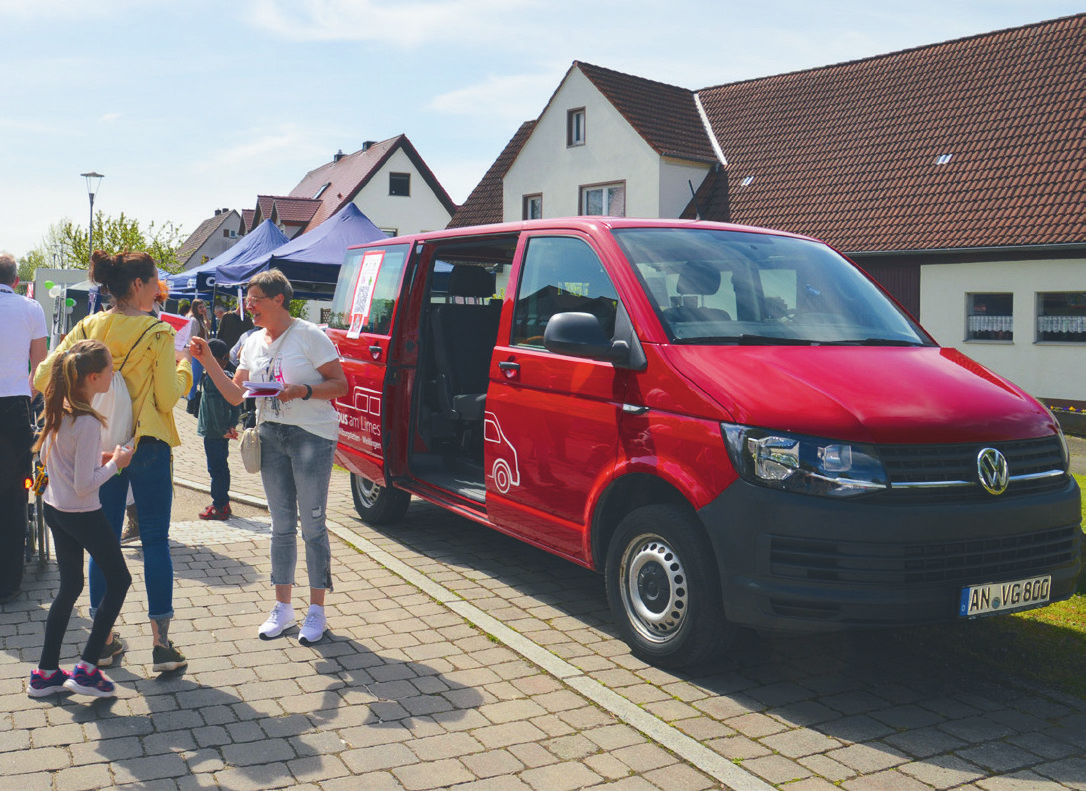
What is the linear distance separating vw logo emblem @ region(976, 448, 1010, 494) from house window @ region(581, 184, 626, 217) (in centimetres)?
2501

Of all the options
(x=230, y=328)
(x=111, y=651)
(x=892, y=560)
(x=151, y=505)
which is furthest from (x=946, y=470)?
(x=230, y=328)

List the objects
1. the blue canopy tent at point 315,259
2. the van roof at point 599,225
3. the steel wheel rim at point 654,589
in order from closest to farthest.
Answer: the steel wheel rim at point 654,589
the van roof at point 599,225
the blue canopy tent at point 315,259

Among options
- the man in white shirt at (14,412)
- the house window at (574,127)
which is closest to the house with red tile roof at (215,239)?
the house window at (574,127)

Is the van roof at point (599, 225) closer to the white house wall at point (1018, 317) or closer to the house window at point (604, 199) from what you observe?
the white house wall at point (1018, 317)

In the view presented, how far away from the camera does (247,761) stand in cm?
379

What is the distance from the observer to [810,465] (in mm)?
4156

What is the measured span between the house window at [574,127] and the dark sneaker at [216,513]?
23.5 m

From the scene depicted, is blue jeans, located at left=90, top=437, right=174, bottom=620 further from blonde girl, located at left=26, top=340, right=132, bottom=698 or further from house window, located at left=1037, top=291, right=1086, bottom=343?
house window, located at left=1037, top=291, right=1086, bottom=343

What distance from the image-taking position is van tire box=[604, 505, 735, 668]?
175 inches

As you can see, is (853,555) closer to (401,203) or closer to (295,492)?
(295,492)

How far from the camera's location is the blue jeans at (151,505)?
462 centimetres

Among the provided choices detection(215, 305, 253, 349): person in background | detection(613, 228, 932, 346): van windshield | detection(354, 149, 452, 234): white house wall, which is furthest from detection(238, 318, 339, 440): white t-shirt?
detection(354, 149, 452, 234): white house wall

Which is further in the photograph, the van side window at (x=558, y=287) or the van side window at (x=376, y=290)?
the van side window at (x=376, y=290)

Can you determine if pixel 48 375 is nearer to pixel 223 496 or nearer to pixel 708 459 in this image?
pixel 708 459
